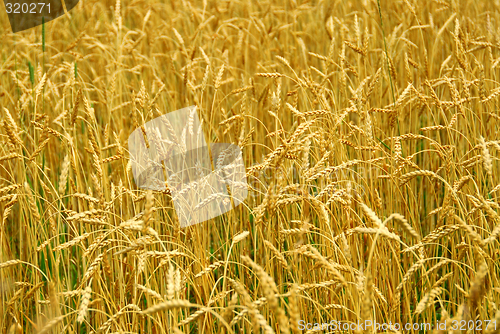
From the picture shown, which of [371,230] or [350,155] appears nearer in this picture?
[371,230]

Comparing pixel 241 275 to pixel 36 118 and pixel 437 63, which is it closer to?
pixel 36 118

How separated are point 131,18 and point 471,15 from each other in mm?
3059

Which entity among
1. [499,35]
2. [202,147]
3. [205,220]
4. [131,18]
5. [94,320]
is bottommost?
[94,320]

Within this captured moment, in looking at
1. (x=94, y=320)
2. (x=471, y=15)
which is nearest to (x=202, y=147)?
(x=94, y=320)

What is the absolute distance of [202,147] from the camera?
6.01 ft

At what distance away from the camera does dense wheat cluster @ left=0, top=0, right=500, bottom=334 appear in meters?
1.01

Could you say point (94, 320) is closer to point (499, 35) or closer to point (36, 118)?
point (36, 118)

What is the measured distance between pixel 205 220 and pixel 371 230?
2.79ft

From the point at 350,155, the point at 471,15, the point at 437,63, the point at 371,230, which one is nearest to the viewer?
the point at 371,230

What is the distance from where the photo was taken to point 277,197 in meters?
0.93

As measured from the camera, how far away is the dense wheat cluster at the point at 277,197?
101cm

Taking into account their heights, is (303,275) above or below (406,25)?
below

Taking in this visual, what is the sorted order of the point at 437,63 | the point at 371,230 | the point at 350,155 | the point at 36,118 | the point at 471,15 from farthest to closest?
the point at 471,15 → the point at 437,63 → the point at 350,155 → the point at 36,118 → the point at 371,230

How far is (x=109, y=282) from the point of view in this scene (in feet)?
5.11
